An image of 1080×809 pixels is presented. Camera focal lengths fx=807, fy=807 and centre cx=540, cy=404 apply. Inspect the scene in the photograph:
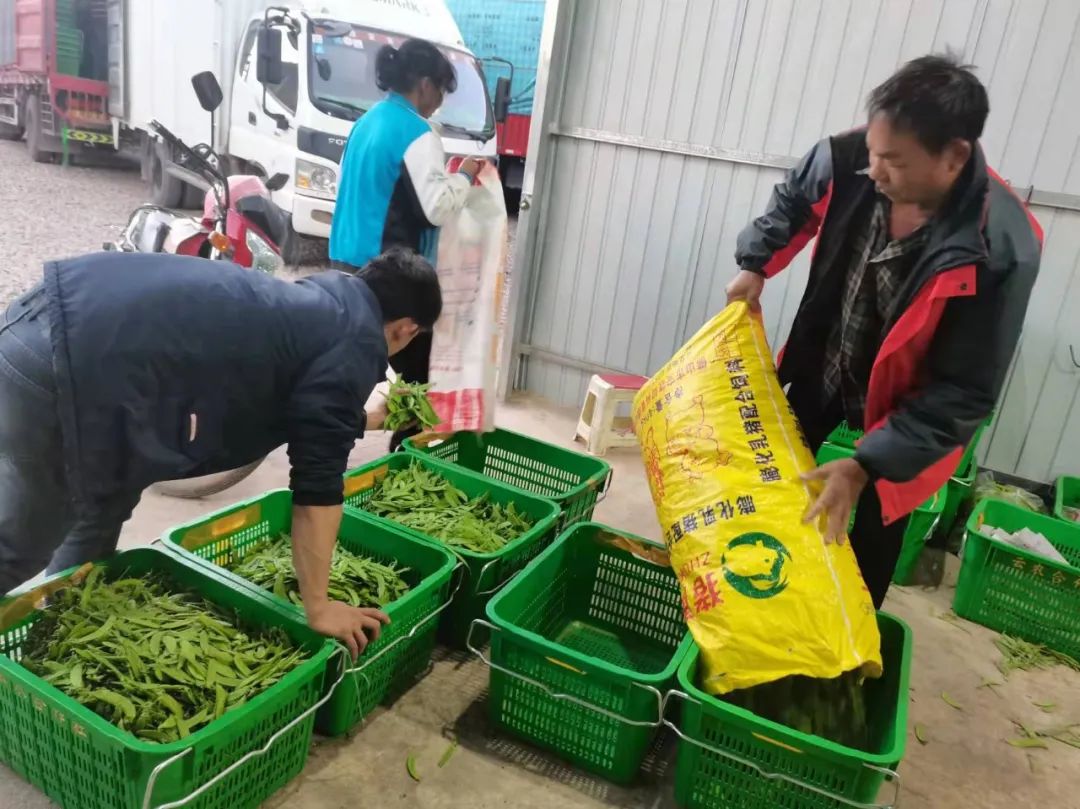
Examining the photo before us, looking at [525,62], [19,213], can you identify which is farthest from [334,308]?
[525,62]

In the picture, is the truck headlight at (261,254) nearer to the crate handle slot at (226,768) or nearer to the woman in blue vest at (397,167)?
the woman in blue vest at (397,167)

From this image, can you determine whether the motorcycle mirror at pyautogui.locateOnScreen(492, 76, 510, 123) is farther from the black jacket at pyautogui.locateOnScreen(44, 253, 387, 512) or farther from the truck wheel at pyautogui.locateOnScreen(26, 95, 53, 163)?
the truck wheel at pyautogui.locateOnScreen(26, 95, 53, 163)

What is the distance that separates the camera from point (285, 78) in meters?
5.95

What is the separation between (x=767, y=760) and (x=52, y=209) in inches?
300

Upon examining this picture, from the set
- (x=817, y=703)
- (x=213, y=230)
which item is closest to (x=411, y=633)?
(x=817, y=703)

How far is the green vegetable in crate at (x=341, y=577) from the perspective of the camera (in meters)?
1.90

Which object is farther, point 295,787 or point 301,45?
point 301,45

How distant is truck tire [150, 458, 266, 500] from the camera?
2.69 m

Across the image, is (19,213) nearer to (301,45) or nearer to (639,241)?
(301,45)

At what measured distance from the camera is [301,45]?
19.1ft

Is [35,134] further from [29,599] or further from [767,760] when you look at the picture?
[767,760]

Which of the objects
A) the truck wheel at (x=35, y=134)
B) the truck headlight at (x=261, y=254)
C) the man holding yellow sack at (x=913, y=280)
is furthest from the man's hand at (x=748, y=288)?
the truck wheel at (x=35, y=134)

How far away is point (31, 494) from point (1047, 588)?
282 cm

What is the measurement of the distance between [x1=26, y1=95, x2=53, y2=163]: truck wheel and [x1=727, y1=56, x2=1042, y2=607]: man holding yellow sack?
31.6 ft
